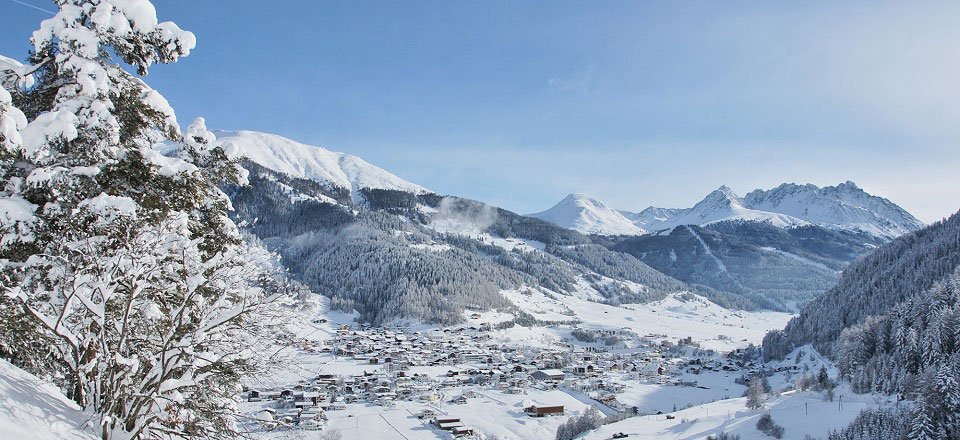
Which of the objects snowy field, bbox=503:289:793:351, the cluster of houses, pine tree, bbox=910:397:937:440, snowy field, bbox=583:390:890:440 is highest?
snowy field, bbox=503:289:793:351

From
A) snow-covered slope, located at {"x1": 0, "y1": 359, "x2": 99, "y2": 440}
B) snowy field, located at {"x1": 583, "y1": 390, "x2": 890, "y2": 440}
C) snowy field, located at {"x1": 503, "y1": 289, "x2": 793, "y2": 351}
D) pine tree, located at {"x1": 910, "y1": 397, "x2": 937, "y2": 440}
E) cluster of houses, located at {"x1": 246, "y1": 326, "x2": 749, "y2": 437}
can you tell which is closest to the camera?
snow-covered slope, located at {"x1": 0, "y1": 359, "x2": 99, "y2": 440}

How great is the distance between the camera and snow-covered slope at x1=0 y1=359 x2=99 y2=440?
833 cm

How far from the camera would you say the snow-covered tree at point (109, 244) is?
9.35 m

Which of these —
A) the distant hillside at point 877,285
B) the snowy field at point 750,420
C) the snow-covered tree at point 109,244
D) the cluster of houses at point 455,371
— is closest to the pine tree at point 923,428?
the snowy field at point 750,420

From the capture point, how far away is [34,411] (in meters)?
9.10

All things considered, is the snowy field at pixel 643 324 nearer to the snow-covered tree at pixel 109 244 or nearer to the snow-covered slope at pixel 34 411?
the snow-covered tree at pixel 109 244

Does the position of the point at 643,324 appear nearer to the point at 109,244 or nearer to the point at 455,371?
the point at 455,371

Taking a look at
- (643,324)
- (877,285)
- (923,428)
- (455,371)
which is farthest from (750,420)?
(643,324)

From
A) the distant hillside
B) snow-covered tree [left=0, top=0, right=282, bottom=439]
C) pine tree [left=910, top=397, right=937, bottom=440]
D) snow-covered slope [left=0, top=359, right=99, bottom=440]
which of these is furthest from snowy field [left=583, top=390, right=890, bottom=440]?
snow-covered slope [left=0, top=359, right=99, bottom=440]

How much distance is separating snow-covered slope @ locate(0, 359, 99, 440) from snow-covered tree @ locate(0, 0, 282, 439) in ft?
1.30

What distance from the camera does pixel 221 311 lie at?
418 inches

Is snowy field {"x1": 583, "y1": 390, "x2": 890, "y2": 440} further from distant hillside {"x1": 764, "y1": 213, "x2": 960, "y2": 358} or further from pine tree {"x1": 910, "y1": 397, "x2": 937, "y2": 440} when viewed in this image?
distant hillside {"x1": 764, "y1": 213, "x2": 960, "y2": 358}

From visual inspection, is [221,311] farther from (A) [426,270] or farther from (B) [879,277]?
(A) [426,270]

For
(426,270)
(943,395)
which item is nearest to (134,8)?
(943,395)
